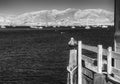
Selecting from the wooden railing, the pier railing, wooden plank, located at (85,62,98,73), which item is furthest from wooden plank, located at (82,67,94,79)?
the wooden railing

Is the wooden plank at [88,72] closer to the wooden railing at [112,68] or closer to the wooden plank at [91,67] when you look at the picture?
the wooden plank at [91,67]

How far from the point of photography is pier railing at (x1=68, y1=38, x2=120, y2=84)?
41.0 ft

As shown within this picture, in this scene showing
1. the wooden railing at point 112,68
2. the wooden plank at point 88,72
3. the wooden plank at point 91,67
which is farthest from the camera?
the wooden plank at point 88,72

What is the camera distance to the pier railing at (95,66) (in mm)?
12491

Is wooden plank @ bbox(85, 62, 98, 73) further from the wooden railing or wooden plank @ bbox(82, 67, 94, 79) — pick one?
the wooden railing

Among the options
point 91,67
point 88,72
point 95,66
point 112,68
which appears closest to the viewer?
point 112,68

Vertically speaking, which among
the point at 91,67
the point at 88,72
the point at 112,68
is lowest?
the point at 88,72

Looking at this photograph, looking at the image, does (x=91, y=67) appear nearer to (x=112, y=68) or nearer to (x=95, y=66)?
(x=95, y=66)

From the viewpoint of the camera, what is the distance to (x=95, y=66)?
14.1 meters

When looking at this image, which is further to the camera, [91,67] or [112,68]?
[91,67]

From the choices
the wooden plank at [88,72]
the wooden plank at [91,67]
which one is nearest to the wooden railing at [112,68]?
the wooden plank at [91,67]

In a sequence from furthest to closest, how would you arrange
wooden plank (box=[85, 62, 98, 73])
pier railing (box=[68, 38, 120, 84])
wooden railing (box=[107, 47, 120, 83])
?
1. wooden plank (box=[85, 62, 98, 73])
2. pier railing (box=[68, 38, 120, 84])
3. wooden railing (box=[107, 47, 120, 83])

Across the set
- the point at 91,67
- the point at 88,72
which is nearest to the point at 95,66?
the point at 91,67

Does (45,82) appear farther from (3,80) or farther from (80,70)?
(80,70)
